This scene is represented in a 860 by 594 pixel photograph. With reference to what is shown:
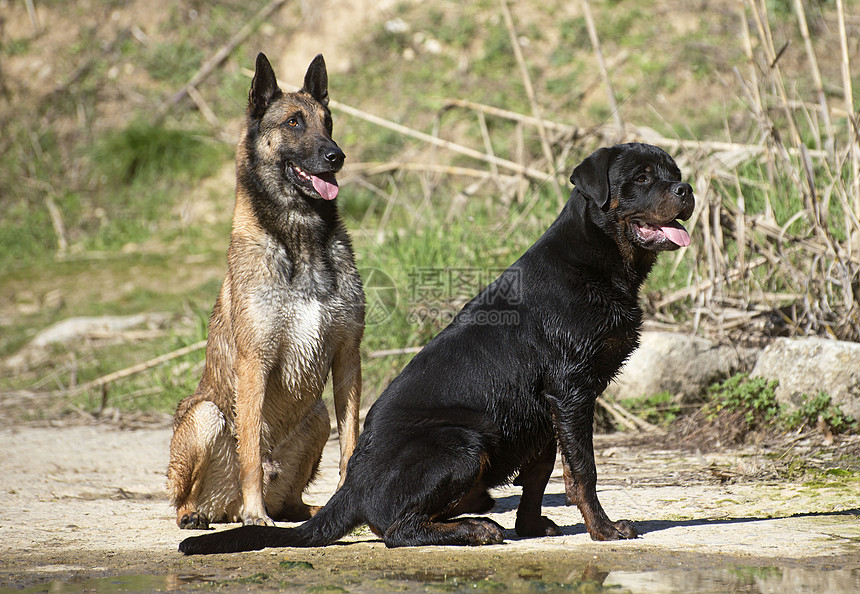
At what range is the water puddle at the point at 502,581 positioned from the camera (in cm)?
298

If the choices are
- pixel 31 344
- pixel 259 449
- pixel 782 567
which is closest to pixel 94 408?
pixel 31 344

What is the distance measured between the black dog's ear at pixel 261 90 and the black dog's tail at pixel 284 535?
2145 mm

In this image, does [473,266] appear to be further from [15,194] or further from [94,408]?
[15,194]

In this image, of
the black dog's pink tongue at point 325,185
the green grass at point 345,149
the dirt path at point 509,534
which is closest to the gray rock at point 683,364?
the dirt path at point 509,534

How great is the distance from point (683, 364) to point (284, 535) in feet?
11.6

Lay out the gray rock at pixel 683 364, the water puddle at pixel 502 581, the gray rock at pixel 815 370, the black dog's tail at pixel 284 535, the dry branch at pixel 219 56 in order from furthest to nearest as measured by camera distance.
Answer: the dry branch at pixel 219 56 → the gray rock at pixel 683 364 → the gray rock at pixel 815 370 → the black dog's tail at pixel 284 535 → the water puddle at pixel 502 581

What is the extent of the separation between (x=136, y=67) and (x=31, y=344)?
6.51 m

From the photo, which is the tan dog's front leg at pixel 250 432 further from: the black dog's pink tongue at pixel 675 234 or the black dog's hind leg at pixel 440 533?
the black dog's pink tongue at pixel 675 234

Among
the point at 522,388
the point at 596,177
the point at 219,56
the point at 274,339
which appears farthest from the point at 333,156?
the point at 219,56

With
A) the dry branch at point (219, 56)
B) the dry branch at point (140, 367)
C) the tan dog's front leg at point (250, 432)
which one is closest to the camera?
the tan dog's front leg at point (250, 432)

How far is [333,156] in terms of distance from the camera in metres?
4.58

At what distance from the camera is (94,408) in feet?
25.5

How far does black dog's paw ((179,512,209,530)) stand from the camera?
14.3 ft

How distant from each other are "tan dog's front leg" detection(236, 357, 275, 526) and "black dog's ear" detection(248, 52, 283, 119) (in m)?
1.38
